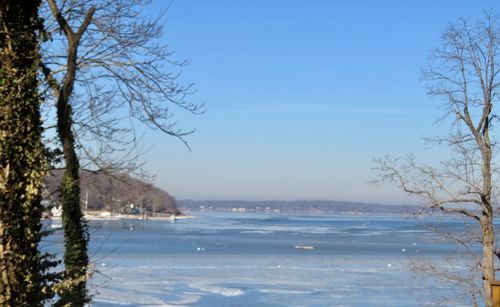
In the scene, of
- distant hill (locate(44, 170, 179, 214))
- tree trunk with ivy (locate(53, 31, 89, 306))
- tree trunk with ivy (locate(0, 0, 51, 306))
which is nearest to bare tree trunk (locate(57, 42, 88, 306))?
tree trunk with ivy (locate(53, 31, 89, 306))

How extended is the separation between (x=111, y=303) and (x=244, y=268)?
12.8 metres

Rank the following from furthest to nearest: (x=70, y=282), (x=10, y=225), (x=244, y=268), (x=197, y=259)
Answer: (x=197, y=259)
(x=244, y=268)
(x=70, y=282)
(x=10, y=225)

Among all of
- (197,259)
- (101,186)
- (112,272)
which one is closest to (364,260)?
(197,259)

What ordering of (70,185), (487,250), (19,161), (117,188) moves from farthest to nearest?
(487,250) < (117,188) < (70,185) < (19,161)

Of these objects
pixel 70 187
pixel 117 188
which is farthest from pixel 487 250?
pixel 70 187

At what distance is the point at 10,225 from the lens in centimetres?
507

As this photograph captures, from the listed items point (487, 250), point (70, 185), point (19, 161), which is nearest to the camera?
point (19, 161)

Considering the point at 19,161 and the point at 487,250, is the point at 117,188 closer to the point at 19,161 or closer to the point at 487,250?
the point at 19,161

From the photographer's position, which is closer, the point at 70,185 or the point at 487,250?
the point at 70,185

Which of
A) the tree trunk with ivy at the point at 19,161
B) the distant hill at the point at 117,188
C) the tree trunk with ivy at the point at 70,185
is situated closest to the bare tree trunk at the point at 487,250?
the distant hill at the point at 117,188

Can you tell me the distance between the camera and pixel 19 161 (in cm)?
515

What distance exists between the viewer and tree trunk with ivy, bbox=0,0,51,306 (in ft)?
16.6

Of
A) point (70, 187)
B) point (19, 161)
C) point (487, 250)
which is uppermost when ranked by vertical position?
point (19, 161)

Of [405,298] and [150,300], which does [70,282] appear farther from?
[405,298]
